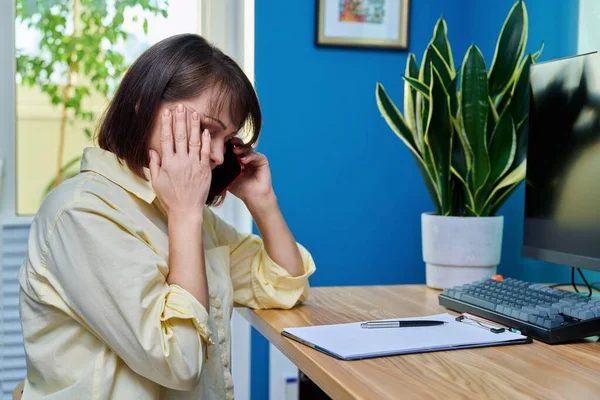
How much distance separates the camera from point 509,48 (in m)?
1.74

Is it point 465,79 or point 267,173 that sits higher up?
point 465,79

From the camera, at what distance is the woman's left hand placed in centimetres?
155

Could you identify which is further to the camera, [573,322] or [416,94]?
[416,94]

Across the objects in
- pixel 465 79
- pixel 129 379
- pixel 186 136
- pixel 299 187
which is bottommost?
pixel 129 379

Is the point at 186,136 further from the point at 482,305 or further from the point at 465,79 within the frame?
the point at 465,79

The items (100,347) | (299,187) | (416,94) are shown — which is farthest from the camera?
(299,187)

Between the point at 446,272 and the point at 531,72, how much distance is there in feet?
1.57

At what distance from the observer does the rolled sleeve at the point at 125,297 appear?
3.41 ft

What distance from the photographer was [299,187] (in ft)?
7.72

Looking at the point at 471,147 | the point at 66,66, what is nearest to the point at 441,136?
the point at 471,147

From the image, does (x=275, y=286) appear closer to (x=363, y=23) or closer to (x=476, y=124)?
(x=476, y=124)

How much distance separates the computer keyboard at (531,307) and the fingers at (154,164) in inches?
23.9

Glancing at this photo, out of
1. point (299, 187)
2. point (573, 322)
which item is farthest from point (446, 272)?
point (299, 187)

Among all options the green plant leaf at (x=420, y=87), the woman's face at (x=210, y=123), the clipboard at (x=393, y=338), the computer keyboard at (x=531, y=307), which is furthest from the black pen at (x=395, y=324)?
the green plant leaf at (x=420, y=87)
